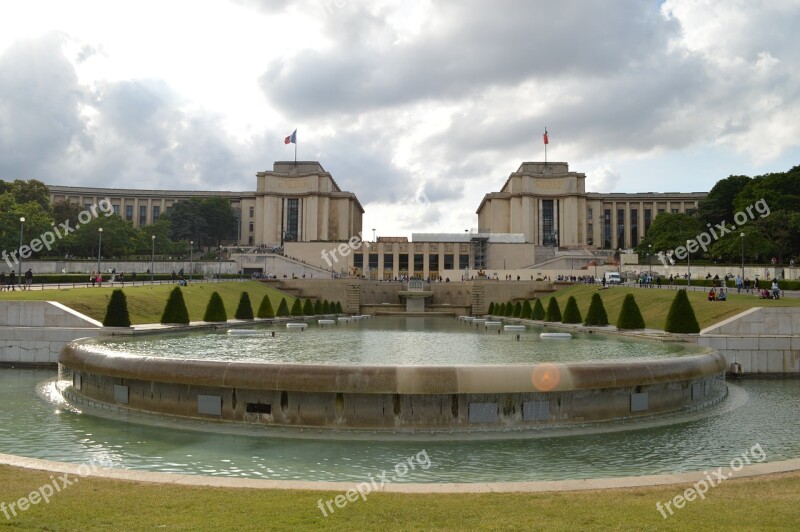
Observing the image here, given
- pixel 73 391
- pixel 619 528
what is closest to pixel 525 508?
pixel 619 528

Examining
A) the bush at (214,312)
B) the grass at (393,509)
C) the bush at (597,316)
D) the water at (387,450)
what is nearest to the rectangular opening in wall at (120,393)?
the water at (387,450)

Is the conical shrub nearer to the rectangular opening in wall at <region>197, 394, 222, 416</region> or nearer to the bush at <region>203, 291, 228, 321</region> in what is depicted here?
the bush at <region>203, 291, 228, 321</region>

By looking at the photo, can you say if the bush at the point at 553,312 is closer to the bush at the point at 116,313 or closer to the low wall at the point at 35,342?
the bush at the point at 116,313

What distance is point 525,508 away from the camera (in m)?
7.78

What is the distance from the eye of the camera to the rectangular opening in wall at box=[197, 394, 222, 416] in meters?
14.4

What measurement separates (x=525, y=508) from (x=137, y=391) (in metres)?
Answer: 11.2

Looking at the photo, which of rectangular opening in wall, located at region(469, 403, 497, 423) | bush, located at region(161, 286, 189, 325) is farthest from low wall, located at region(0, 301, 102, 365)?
rectangular opening in wall, located at region(469, 403, 497, 423)

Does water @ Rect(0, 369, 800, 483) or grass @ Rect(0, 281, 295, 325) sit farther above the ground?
grass @ Rect(0, 281, 295, 325)

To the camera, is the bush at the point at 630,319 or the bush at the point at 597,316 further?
the bush at the point at 597,316

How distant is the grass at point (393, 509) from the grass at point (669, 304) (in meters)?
26.7

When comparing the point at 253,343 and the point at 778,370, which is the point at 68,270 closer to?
the point at 253,343

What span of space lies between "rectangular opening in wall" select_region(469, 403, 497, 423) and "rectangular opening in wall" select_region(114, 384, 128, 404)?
8.66m

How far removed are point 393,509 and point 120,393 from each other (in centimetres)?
1077

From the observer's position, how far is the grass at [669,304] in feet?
111
